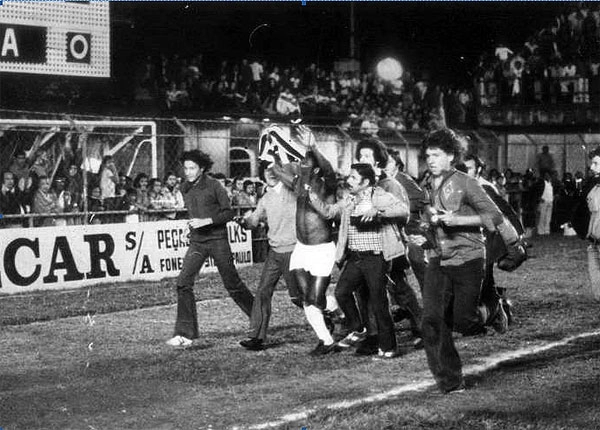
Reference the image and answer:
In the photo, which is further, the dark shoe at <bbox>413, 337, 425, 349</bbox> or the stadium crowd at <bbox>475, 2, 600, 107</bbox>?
the stadium crowd at <bbox>475, 2, 600, 107</bbox>

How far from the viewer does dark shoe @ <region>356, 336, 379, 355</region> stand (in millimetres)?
9460

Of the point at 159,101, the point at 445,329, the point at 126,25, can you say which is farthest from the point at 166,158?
the point at 445,329

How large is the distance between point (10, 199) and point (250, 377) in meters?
8.59

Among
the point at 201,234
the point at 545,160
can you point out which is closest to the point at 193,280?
the point at 201,234

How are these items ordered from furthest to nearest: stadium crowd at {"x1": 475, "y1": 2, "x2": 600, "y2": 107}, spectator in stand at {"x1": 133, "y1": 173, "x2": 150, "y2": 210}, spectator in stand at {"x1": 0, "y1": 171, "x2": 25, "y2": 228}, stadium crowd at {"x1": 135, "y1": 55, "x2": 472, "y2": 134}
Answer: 1. stadium crowd at {"x1": 475, "y1": 2, "x2": 600, "y2": 107}
2. stadium crowd at {"x1": 135, "y1": 55, "x2": 472, "y2": 134}
3. spectator in stand at {"x1": 133, "y1": 173, "x2": 150, "y2": 210}
4. spectator in stand at {"x1": 0, "y1": 171, "x2": 25, "y2": 228}

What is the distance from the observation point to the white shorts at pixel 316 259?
31.1 ft

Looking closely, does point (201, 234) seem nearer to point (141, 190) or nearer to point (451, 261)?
point (451, 261)

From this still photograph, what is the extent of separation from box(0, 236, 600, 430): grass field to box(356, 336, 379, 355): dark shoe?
11 centimetres

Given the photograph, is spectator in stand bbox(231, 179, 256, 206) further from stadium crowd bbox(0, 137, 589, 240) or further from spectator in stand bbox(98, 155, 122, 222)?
spectator in stand bbox(98, 155, 122, 222)

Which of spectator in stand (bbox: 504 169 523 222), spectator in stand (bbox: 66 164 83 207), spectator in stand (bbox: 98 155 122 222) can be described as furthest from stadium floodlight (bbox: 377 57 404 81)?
spectator in stand (bbox: 66 164 83 207)

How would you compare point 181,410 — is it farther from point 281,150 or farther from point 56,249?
point 56,249

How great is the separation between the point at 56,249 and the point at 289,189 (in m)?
6.32

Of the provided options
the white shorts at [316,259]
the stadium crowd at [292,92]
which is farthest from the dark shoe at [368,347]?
the stadium crowd at [292,92]

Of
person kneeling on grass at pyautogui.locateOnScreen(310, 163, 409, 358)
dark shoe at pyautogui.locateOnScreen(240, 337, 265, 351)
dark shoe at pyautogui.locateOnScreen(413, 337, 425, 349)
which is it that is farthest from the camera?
dark shoe at pyautogui.locateOnScreen(413, 337, 425, 349)
